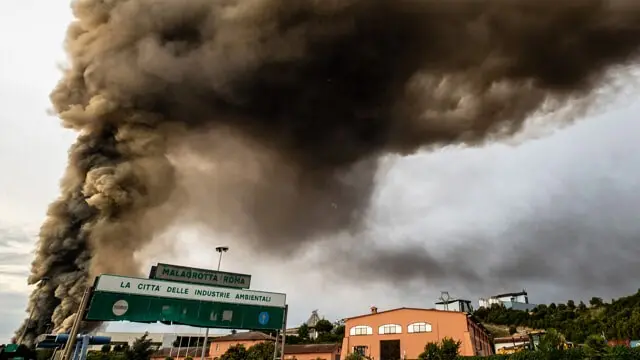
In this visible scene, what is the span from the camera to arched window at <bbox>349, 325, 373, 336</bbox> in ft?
139

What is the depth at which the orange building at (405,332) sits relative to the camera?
1497 inches

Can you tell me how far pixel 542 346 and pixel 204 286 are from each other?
1972cm

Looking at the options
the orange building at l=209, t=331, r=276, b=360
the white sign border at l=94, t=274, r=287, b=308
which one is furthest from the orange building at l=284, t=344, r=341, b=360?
the white sign border at l=94, t=274, r=287, b=308

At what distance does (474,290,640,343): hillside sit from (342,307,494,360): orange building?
23.5m

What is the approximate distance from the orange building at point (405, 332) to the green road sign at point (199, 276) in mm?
25022

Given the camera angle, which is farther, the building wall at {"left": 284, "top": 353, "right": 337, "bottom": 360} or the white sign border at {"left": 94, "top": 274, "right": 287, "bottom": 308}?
the building wall at {"left": 284, "top": 353, "right": 337, "bottom": 360}

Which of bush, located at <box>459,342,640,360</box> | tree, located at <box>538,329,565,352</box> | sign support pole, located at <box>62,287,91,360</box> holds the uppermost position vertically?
tree, located at <box>538,329,565,352</box>

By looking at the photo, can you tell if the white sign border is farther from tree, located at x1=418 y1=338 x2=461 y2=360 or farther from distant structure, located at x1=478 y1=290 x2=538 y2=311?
distant structure, located at x1=478 y1=290 x2=538 y2=311

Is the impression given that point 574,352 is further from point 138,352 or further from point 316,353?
point 316,353

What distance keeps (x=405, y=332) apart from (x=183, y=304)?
28.6 metres

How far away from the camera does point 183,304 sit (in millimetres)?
17297

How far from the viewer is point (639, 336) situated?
49.8 meters

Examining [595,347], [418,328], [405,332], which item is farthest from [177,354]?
[595,347]

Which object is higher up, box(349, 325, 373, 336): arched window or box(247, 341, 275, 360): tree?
box(349, 325, 373, 336): arched window
